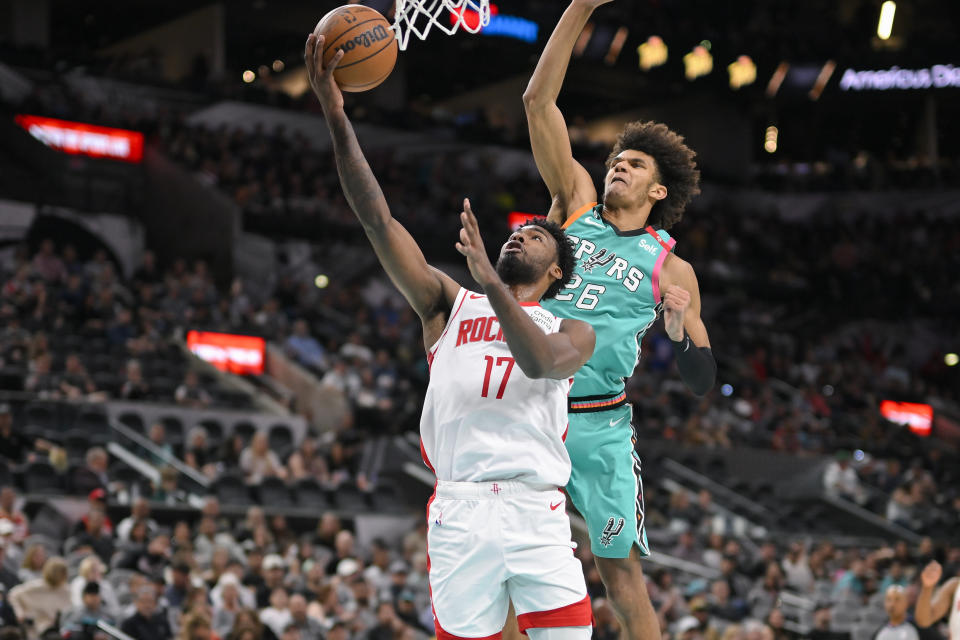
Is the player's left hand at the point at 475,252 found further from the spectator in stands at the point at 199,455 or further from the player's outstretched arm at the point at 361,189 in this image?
the spectator in stands at the point at 199,455

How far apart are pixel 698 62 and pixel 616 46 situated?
2670 mm

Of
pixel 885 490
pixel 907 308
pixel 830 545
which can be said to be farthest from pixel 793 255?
pixel 830 545

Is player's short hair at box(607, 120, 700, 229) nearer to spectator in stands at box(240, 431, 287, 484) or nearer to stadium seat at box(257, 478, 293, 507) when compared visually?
stadium seat at box(257, 478, 293, 507)

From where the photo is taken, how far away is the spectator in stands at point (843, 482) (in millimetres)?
21750

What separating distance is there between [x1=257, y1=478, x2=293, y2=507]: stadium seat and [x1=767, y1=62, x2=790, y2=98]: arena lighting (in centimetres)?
2394

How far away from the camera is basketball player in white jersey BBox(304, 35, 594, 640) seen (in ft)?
13.9

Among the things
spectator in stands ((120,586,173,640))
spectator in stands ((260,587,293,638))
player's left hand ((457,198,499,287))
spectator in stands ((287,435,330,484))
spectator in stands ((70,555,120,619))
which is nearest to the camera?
player's left hand ((457,198,499,287))

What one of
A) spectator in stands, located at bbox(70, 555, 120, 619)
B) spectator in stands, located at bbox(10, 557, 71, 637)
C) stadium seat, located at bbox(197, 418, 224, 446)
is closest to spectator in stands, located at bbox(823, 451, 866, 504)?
stadium seat, located at bbox(197, 418, 224, 446)

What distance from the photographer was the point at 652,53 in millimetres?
32406

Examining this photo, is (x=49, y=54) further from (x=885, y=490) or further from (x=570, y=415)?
(x=570, y=415)

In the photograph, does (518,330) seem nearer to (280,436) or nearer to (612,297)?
(612,297)

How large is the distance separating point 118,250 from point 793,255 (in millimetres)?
17650

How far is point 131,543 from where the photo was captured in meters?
11.5

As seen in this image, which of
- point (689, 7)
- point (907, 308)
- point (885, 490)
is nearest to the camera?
point (885, 490)
